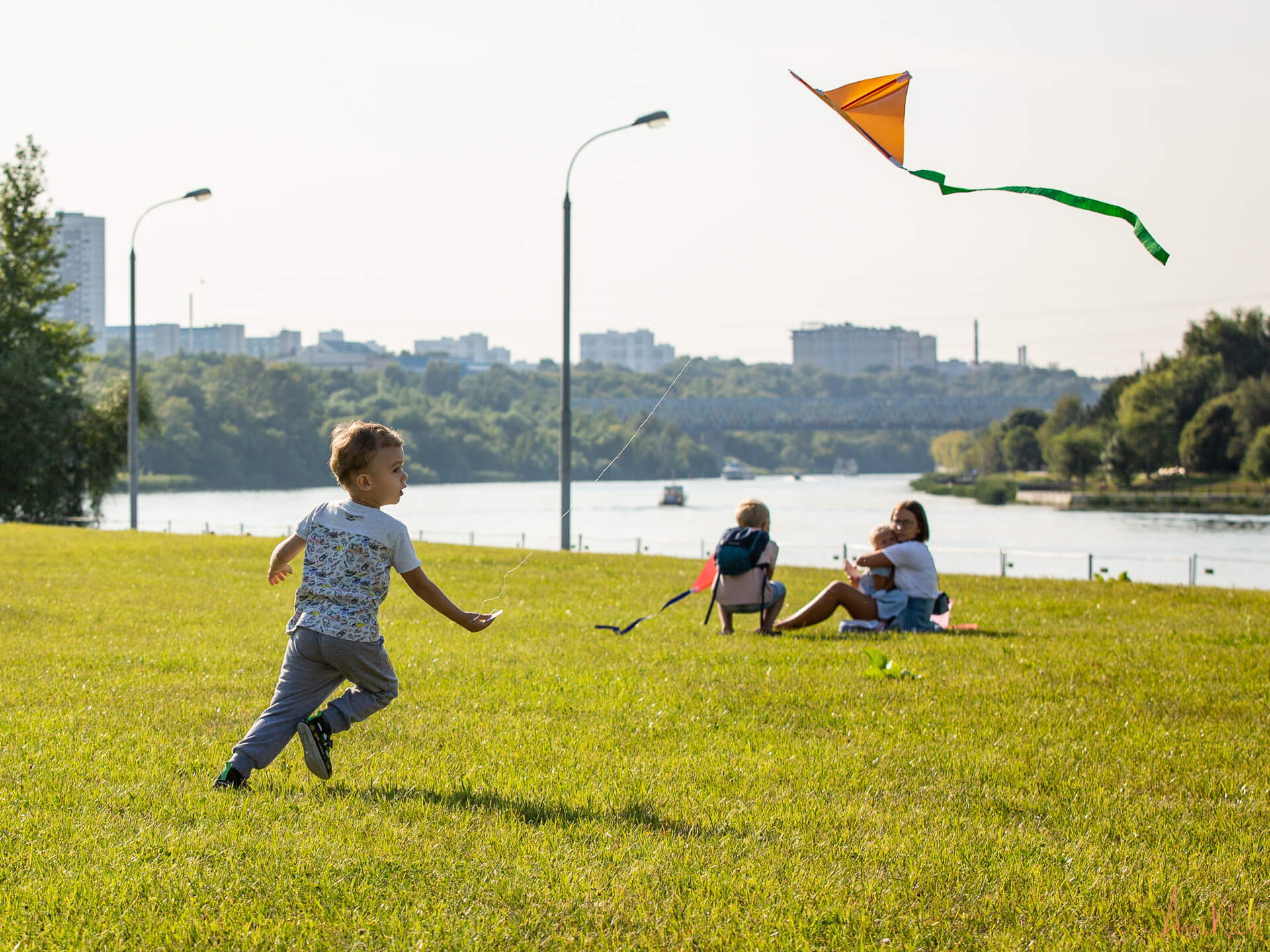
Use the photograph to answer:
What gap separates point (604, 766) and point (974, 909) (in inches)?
88.6

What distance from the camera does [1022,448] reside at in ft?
403

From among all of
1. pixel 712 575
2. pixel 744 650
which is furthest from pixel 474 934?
pixel 712 575

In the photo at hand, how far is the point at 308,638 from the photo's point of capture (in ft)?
17.9

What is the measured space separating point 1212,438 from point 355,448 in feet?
334

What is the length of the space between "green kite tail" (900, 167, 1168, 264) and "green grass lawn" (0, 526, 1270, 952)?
253 centimetres

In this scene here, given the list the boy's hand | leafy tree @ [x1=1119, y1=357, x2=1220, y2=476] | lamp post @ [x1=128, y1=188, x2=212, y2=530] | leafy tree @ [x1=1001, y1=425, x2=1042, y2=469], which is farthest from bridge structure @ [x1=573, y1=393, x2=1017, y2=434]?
leafy tree @ [x1=1001, y1=425, x2=1042, y2=469]

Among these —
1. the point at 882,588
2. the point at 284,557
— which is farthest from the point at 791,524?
the point at 284,557

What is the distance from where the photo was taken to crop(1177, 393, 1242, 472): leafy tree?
95.3 m

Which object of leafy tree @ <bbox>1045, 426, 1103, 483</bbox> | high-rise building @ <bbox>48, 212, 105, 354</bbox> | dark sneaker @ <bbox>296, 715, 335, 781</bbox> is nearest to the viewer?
dark sneaker @ <bbox>296, 715, 335, 781</bbox>

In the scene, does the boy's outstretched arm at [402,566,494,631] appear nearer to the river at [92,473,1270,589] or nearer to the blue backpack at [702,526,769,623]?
the river at [92,473,1270,589]

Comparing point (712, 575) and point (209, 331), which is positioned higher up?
point (209, 331)

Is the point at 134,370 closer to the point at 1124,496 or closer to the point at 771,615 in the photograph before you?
the point at 771,615

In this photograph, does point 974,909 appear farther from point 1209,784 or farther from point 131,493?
A: point 131,493

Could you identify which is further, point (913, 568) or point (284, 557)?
point (913, 568)
